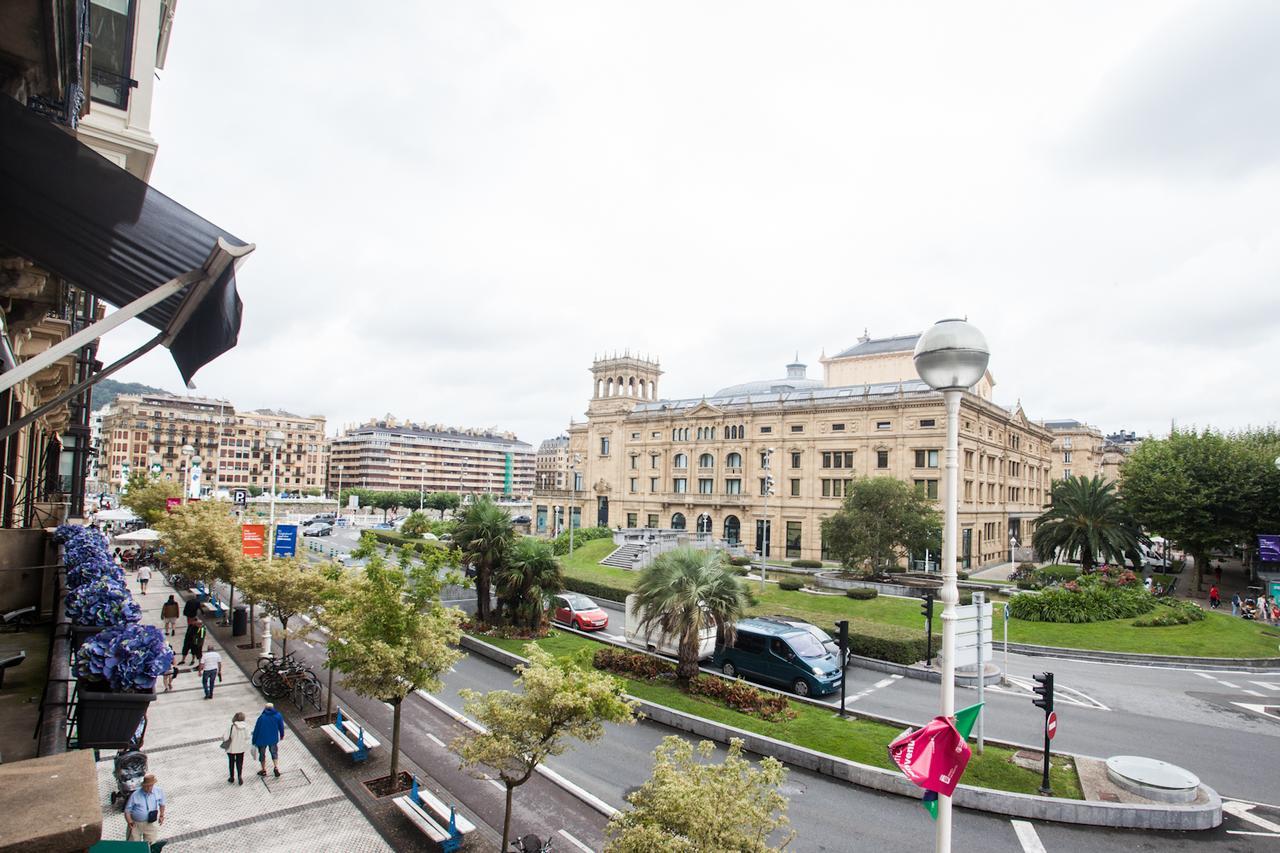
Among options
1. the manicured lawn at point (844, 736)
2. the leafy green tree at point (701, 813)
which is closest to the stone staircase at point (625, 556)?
the manicured lawn at point (844, 736)

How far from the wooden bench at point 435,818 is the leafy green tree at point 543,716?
3.11 ft

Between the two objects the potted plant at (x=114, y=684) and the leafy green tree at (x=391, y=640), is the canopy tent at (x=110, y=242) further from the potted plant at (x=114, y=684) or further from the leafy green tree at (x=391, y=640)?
the leafy green tree at (x=391, y=640)

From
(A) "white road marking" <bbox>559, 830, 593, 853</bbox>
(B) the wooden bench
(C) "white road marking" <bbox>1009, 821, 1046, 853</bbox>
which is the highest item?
(B) the wooden bench

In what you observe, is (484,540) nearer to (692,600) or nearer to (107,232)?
(692,600)

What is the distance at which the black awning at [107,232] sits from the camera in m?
3.75

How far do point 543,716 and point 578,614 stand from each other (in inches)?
766

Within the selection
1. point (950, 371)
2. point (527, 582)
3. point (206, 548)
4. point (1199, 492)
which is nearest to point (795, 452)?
point (1199, 492)

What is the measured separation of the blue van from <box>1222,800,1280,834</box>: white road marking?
897 cm

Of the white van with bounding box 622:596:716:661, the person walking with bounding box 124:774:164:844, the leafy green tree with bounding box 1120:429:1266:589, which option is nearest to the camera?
the person walking with bounding box 124:774:164:844

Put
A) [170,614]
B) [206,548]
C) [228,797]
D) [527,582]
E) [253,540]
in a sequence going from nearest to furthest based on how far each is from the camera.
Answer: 1. [228,797]
2. [253,540]
3. [170,614]
4. [206,548]
5. [527,582]

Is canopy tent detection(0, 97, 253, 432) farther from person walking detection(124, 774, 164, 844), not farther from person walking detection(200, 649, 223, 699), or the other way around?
person walking detection(200, 649, 223, 699)

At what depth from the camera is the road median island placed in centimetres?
1266

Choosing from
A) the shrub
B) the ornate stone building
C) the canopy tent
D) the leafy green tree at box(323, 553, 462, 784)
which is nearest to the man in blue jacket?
the leafy green tree at box(323, 553, 462, 784)

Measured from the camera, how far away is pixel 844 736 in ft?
53.4
